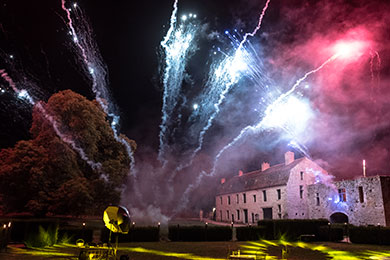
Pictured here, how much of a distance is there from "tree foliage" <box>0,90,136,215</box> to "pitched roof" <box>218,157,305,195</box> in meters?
21.4

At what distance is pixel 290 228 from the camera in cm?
2497

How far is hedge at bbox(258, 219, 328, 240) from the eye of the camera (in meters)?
24.9

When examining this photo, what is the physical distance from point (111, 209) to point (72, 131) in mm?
17448

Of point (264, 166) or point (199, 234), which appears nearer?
point (199, 234)

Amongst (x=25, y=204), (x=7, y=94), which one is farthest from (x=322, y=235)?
(x=7, y=94)

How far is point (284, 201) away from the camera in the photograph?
3975 cm

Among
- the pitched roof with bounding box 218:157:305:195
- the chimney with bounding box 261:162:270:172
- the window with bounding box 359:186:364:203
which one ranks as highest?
the chimney with bounding box 261:162:270:172

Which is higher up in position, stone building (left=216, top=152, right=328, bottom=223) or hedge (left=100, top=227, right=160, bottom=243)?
stone building (left=216, top=152, right=328, bottom=223)

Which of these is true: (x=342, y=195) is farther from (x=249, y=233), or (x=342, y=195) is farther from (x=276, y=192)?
(x=249, y=233)

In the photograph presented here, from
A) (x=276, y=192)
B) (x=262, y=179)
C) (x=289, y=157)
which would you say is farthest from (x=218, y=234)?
(x=289, y=157)

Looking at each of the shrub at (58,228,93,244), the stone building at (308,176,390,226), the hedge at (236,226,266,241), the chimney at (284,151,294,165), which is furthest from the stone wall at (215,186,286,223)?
the shrub at (58,228,93,244)

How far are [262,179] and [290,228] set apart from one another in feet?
67.4

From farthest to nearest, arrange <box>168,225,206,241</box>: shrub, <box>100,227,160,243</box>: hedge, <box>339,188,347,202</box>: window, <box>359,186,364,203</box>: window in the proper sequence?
<box>339,188,347,202</box>: window → <box>359,186,364,203</box>: window → <box>168,225,206,241</box>: shrub → <box>100,227,160,243</box>: hedge

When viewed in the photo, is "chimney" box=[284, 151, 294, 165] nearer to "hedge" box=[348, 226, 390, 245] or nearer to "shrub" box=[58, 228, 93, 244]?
"hedge" box=[348, 226, 390, 245]
